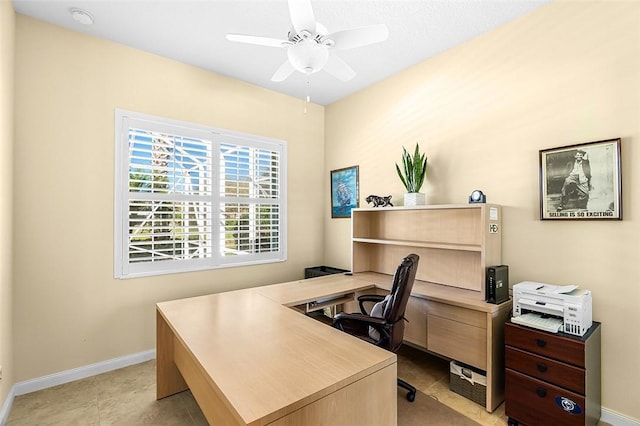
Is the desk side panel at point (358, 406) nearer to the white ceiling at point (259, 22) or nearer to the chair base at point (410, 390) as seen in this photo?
the chair base at point (410, 390)

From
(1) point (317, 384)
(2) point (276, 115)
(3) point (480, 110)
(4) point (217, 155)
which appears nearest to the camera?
(1) point (317, 384)

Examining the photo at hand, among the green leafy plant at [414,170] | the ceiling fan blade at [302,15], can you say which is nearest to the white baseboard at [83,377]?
the green leafy plant at [414,170]

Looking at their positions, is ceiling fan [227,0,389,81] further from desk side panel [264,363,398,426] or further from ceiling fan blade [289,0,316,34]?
desk side panel [264,363,398,426]

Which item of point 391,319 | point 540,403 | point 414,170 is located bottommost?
point 540,403

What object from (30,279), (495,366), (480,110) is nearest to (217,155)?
(30,279)

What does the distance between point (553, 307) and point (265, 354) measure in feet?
6.11

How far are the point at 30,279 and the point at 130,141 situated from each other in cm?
142

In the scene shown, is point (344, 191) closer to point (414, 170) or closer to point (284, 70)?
point (414, 170)

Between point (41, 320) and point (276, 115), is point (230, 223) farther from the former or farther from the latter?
point (41, 320)

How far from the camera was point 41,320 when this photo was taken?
2469 mm

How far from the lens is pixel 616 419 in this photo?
76.6 inches

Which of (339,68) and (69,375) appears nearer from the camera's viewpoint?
(339,68)

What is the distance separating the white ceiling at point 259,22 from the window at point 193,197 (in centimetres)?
74

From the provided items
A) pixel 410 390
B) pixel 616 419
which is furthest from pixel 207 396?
pixel 616 419
